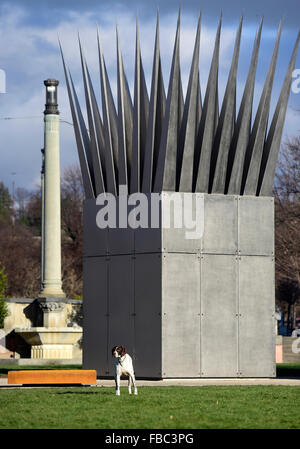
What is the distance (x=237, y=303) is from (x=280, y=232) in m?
29.6

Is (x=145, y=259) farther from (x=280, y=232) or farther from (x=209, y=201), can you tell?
(x=280, y=232)

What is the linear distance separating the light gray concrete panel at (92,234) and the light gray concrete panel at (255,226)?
3.93 metres

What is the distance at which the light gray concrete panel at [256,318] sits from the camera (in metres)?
28.1

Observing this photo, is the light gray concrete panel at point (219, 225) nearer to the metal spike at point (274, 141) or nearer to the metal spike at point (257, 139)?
the metal spike at point (257, 139)

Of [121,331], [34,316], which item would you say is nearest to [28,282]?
[34,316]

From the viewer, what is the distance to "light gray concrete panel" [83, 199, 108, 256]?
2914cm

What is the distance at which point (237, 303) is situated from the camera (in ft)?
92.1

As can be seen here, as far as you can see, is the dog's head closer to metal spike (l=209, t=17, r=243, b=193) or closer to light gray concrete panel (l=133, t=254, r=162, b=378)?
light gray concrete panel (l=133, t=254, r=162, b=378)

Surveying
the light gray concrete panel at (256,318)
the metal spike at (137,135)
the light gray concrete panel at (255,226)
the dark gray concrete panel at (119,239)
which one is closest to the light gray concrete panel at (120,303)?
the dark gray concrete panel at (119,239)

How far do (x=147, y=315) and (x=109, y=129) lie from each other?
5.65 metres

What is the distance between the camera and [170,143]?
Answer: 91.4 ft

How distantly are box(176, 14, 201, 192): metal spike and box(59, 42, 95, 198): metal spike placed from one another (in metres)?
3.11

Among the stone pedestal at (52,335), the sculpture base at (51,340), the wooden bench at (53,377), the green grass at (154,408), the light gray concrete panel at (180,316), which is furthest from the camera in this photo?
the stone pedestal at (52,335)

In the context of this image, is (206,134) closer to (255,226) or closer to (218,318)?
(255,226)
